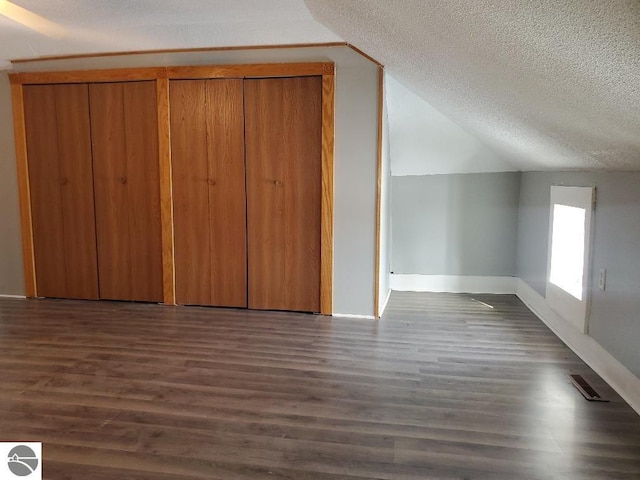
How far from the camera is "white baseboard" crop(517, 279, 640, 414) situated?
2.33 m

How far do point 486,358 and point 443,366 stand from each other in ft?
1.01

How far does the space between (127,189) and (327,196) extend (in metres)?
1.65

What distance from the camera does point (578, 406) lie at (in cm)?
231

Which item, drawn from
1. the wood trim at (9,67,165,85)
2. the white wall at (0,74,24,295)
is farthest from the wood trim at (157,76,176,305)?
the white wall at (0,74,24,295)

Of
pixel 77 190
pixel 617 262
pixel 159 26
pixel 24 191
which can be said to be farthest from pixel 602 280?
pixel 24 191

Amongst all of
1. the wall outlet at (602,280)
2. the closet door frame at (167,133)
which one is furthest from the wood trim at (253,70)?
the wall outlet at (602,280)

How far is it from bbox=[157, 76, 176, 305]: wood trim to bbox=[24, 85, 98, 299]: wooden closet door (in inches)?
24.6

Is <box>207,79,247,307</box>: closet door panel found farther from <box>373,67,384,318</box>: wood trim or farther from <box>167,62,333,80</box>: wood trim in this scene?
<box>373,67,384,318</box>: wood trim

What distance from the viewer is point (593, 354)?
2.75 meters

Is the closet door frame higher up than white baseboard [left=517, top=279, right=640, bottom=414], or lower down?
higher up

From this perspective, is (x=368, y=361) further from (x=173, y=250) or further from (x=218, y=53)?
(x=218, y=53)

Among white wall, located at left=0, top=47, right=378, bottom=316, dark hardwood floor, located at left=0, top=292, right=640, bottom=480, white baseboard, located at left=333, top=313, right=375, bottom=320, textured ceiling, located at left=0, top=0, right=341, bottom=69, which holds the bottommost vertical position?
dark hardwood floor, located at left=0, top=292, right=640, bottom=480

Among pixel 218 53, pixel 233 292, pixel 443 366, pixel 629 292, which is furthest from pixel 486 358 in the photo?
pixel 218 53

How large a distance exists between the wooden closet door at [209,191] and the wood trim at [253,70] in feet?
0.17
